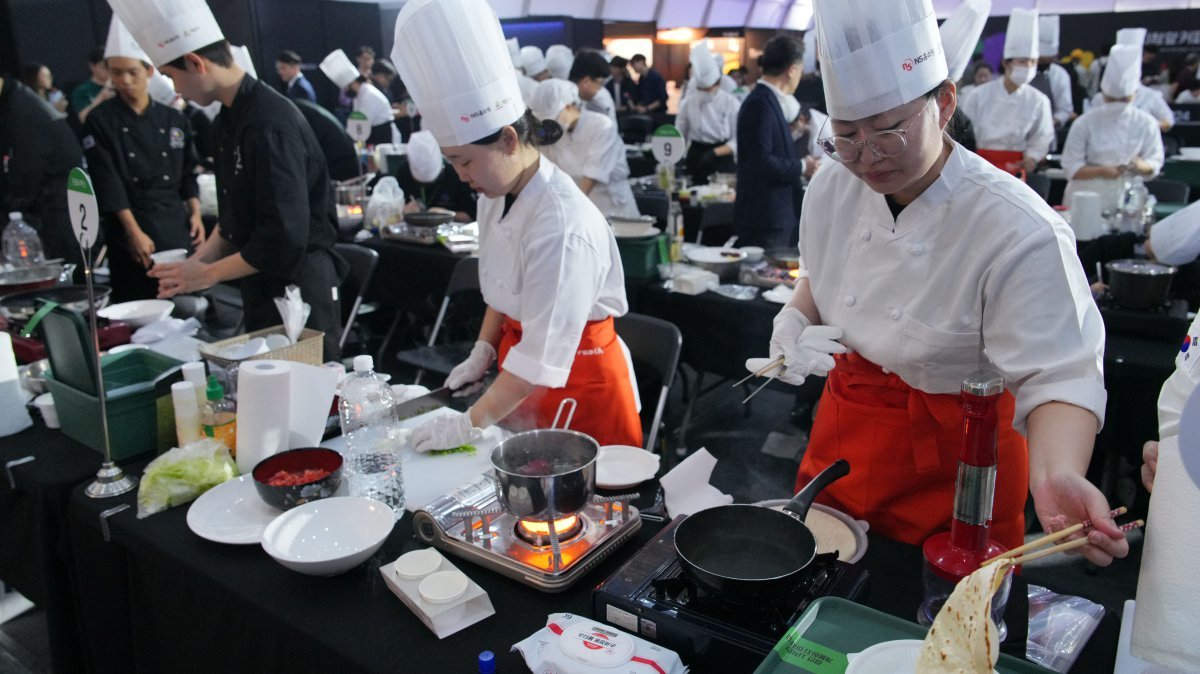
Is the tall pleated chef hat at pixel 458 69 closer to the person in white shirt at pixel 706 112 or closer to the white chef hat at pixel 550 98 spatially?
the white chef hat at pixel 550 98

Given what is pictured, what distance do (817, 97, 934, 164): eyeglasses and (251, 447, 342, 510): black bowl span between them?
1014mm

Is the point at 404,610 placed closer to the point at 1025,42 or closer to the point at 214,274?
the point at 214,274

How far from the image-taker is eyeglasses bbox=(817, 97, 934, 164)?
1187mm

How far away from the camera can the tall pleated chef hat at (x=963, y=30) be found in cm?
253

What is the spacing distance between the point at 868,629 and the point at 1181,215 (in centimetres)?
229

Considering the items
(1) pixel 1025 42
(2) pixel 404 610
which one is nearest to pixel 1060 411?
(2) pixel 404 610

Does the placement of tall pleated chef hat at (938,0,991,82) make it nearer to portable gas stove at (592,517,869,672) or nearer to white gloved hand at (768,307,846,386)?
white gloved hand at (768,307,846,386)

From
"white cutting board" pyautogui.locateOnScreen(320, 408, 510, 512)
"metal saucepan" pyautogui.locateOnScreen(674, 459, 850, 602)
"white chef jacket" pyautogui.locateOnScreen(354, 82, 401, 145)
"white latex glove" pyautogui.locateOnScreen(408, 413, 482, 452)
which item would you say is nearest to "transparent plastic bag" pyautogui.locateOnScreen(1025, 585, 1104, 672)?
"metal saucepan" pyautogui.locateOnScreen(674, 459, 850, 602)

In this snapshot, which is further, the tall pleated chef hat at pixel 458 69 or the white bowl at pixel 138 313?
the white bowl at pixel 138 313

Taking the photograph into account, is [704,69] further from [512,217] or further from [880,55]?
[880,55]

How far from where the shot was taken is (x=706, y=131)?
7.61 meters

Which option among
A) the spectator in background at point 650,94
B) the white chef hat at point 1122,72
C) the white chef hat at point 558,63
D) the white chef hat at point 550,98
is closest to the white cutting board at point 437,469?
the white chef hat at point 550,98

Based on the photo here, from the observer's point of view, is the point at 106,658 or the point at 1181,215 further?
the point at 1181,215

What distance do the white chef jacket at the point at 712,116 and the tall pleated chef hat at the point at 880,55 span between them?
6.47m
